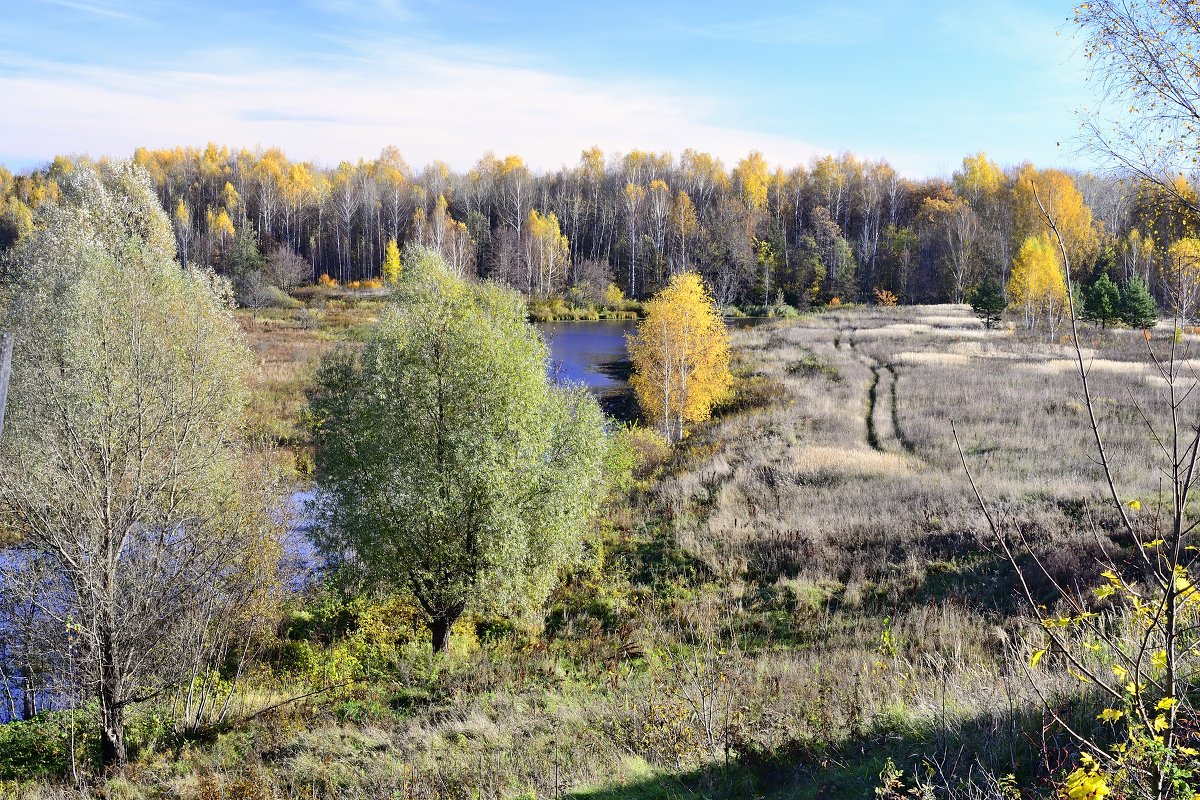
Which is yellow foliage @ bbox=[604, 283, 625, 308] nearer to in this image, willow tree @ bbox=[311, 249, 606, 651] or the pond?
the pond

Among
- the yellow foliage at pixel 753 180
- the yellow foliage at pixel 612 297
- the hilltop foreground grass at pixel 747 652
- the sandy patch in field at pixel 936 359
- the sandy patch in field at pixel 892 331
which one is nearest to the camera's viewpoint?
the hilltop foreground grass at pixel 747 652

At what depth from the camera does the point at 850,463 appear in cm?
2152

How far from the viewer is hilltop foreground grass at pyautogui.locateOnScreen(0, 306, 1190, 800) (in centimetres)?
685

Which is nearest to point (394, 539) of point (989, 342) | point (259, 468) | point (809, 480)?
point (259, 468)

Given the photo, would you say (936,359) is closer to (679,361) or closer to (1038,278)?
(679,361)

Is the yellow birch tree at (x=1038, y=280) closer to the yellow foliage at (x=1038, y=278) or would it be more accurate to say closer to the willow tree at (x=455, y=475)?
the yellow foliage at (x=1038, y=278)

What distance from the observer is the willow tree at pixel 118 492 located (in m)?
11.2

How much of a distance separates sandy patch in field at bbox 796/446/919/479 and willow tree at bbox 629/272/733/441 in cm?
959

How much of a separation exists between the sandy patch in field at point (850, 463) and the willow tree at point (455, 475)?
29.0ft

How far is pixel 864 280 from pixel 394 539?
80.3 meters

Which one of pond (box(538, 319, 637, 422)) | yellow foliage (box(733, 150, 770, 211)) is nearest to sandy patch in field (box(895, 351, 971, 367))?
pond (box(538, 319, 637, 422))

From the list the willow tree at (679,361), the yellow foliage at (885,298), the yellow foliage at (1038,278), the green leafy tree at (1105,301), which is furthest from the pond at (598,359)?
the green leafy tree at (1105,301)

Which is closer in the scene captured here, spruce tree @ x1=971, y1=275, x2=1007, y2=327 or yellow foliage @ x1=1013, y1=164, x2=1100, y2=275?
spruce tree @ x1=971, y1=275, x2=1007, y2=327

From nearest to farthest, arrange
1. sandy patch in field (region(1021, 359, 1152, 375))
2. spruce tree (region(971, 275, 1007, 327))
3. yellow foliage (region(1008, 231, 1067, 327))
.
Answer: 1. sandy patch in field (region(1021, 359, 1152, 375))
2. spruce tree (region(971, 275, 1007, 327))
3. yellow foliage (region(1008, 231, 1067, 327))
